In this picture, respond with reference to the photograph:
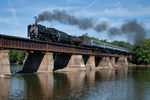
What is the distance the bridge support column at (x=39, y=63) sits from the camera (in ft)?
151

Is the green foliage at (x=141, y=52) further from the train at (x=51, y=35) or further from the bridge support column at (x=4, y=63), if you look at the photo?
the bridge support column at (x=4, y=63)

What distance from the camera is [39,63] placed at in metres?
46.7

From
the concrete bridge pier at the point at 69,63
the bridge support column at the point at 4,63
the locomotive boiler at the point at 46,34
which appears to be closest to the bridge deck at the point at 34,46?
the locomotive boiler at the point at 46,34

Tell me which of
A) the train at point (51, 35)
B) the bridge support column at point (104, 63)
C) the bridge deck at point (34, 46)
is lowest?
the bridge support column at point (104, 63)

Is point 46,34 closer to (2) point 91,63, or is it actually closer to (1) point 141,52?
(2) point 91,63

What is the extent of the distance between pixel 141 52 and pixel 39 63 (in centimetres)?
7293

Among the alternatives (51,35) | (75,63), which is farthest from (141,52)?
(51,35)

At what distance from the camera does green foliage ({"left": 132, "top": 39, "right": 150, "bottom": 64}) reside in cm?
10319

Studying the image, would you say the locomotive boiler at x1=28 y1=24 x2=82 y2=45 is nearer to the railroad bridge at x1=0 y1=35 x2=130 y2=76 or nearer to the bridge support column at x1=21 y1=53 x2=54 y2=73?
the railroad bridge at x1=0 y1=35 x2=130 y2=76

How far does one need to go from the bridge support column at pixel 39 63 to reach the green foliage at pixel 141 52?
69.0 metres

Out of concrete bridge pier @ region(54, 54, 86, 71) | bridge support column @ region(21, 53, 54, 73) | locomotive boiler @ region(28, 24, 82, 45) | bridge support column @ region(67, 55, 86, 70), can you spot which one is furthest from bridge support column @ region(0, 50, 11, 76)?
bridge support column @ region(67, 55, 86, 70)

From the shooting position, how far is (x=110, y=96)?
75.3ft

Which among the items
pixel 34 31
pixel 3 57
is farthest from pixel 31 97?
pixel 34 31

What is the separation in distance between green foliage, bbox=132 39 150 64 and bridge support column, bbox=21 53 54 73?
69.0 metres
